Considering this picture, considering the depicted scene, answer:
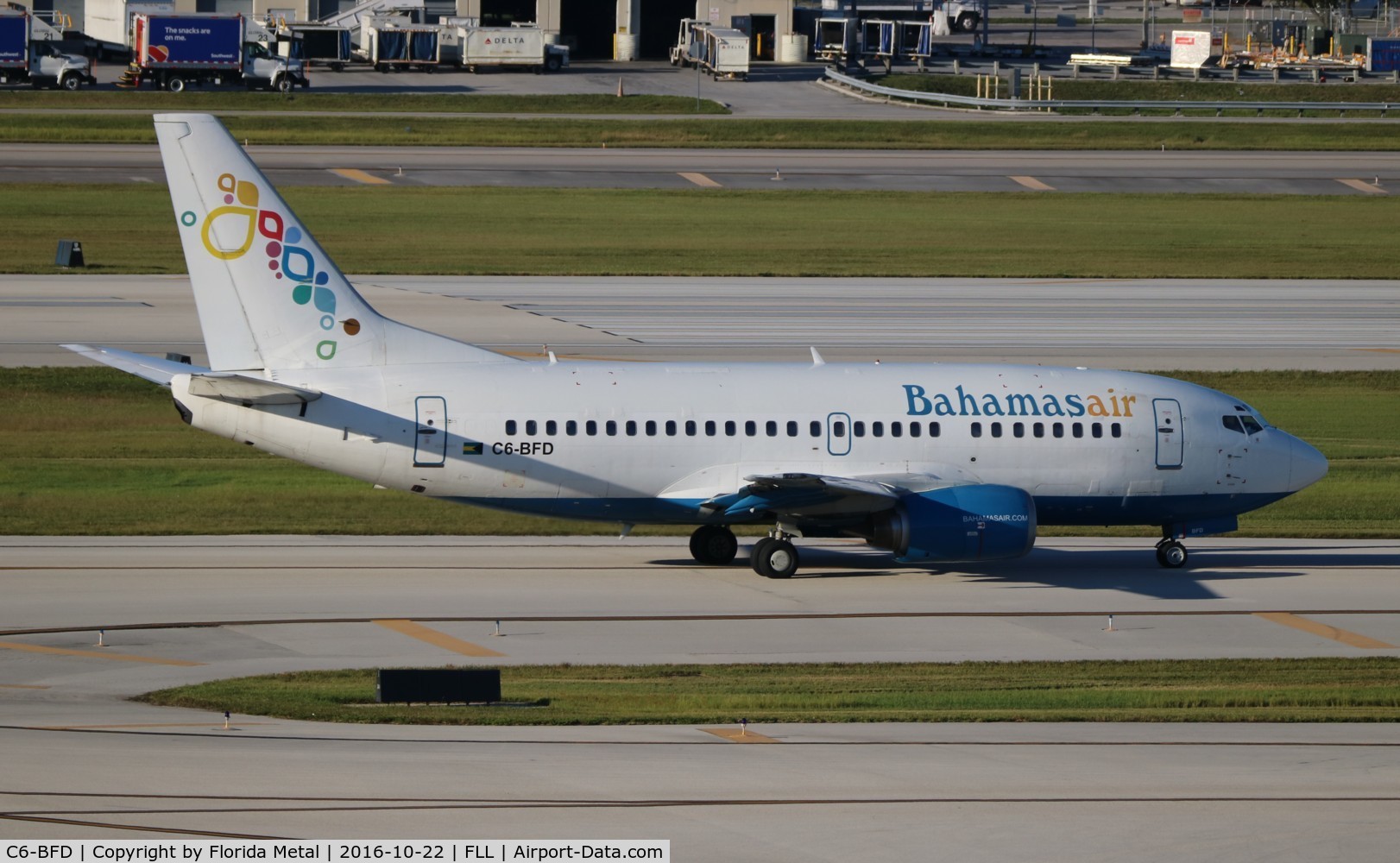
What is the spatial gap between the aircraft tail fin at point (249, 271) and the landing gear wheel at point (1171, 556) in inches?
585

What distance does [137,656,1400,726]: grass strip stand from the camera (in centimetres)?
2298

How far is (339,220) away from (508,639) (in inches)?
2047

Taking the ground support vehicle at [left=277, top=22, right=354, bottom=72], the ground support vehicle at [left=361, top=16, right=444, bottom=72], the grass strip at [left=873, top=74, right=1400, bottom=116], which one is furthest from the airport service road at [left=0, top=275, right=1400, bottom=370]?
the ground support vehicle at [left=277, top=22, right=354, bottom=72]

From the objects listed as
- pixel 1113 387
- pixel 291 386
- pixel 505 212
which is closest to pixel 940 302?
pixel 505 212

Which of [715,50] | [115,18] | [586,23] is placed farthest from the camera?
[586,23]

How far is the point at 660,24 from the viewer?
140875 millimetres

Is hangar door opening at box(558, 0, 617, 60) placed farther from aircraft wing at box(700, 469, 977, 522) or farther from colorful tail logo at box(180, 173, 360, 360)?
aircraft wing at box(700, 469, 977, 522)

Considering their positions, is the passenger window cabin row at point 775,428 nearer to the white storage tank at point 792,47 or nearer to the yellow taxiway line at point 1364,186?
the yellow taxiway line at point 1364,186

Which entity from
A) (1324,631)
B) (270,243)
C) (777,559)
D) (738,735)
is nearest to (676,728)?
(738,735)

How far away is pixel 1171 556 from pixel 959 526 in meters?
5.88

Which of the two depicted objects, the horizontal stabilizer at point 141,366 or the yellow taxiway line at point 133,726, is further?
the horizontal stabilizer at point 141,366

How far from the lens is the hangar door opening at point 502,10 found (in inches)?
5349

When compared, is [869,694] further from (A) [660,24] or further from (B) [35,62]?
(A) [660,24]

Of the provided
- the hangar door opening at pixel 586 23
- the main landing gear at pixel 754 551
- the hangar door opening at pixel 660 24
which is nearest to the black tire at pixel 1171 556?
the main landing gear at pixel 754 551
